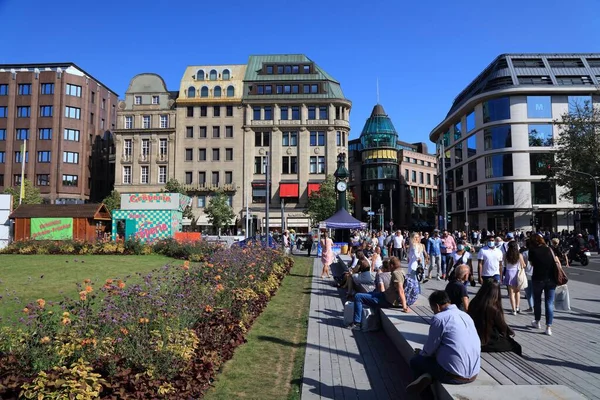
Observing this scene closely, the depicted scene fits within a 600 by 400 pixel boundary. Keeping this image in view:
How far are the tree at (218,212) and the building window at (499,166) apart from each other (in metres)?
33.6

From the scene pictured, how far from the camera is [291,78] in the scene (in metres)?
63.2

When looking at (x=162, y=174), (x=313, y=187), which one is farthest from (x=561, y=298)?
(x=162, y=174)

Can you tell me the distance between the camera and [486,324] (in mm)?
6250

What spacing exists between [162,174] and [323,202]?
2328cm

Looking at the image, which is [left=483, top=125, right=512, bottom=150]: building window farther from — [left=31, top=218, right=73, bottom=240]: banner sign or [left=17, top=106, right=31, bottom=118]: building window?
[left=17, top=106, right=31, bottom=118]: building window

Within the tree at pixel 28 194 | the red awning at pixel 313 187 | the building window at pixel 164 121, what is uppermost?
the building window at pixel 164 121

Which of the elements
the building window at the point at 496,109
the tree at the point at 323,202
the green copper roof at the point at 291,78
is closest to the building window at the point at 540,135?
the building window at the point at 496,109

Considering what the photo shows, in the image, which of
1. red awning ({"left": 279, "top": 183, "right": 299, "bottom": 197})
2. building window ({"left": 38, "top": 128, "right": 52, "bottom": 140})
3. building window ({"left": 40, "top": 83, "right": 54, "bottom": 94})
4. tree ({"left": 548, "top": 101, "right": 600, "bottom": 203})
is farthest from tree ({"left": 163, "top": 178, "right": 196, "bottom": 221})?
tree ({"left": 548, "top": 101, "right": 600, "bottom": 203})

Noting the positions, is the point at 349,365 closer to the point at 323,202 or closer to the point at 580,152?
→ the point at 580,152

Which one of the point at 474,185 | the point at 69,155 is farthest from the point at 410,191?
the point at 69,155

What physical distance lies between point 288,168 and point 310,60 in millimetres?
17419

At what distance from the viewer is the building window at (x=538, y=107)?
55719 millimetres

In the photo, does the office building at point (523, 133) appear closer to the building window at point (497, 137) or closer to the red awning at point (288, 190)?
the building window at point (497, 137)

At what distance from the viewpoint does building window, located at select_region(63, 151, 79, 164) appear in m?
61.8
